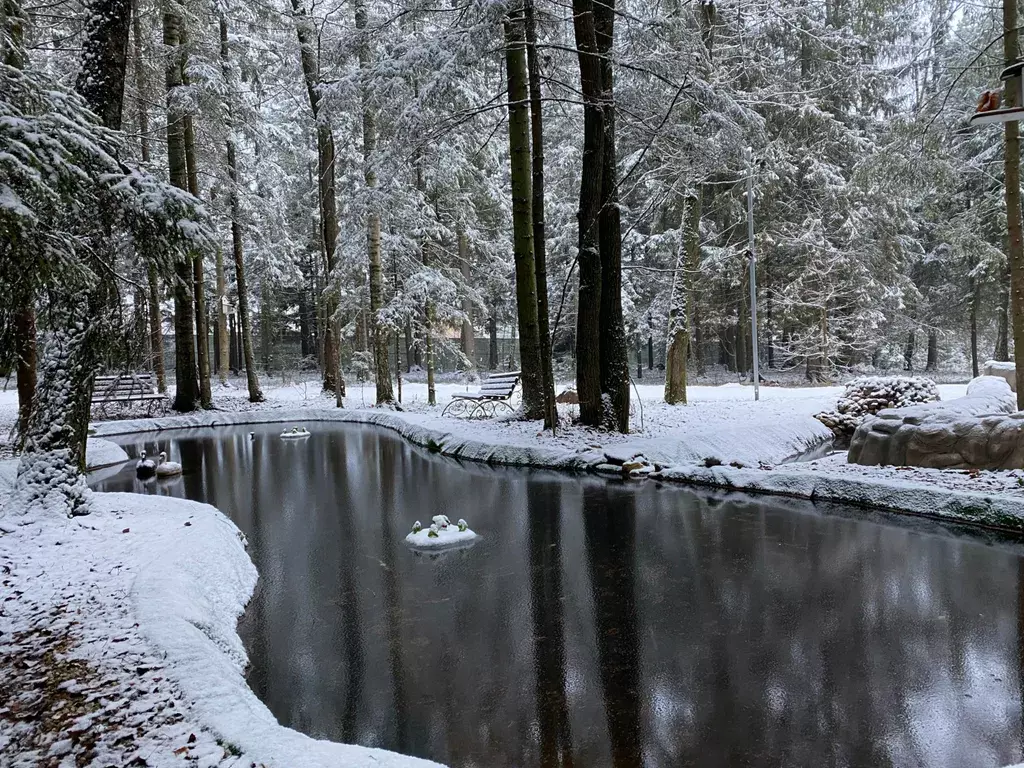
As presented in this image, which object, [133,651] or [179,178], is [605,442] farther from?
[179,178]

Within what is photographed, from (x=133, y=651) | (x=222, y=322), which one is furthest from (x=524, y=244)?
(x=222, y=322)

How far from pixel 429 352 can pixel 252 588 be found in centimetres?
1390

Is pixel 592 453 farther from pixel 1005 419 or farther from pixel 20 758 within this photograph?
pixel 20 758

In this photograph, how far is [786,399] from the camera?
15.6m

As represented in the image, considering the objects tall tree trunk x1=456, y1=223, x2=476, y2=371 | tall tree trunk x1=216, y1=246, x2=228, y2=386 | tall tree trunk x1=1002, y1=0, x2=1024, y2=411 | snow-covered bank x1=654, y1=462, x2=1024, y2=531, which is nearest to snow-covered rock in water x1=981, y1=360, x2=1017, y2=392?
tall tree trunk x1=1002, y1=0, x2=1024, y2=411

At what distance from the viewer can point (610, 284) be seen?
10.8m

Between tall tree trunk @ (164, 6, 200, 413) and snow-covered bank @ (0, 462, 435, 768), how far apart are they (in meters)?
10.9

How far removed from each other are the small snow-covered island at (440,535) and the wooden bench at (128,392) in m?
13.5

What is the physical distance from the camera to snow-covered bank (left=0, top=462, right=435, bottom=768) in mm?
2594

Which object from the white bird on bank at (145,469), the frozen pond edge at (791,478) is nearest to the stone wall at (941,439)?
the frozen pond edge at (791,478)

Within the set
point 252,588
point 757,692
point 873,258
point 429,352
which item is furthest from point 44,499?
point 873,258

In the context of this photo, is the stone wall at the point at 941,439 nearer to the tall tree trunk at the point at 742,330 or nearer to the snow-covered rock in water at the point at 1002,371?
the snow-covered rock in water at the point at 1002,371

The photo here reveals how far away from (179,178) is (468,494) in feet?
41.3

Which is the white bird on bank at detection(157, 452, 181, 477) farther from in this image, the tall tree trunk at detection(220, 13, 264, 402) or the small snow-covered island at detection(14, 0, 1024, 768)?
the tall tree trunk at detection(220, 13, 264, 402)
